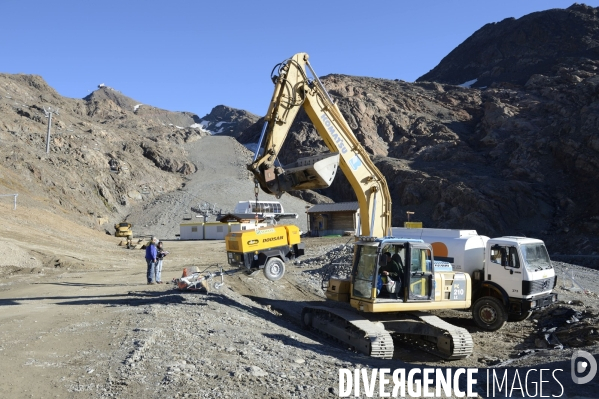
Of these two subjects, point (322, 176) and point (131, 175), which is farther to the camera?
point (131, 175)

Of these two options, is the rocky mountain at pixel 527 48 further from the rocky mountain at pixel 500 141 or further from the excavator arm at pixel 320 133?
the excavator arm at pixel 320 133

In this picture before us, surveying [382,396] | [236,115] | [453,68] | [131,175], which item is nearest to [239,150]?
[131,175]

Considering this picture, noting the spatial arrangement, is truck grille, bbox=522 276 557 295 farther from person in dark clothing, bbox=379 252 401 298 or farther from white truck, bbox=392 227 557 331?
person in dark clothing, bbox=379 252 401 298

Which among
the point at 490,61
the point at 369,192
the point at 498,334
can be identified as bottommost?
the point at 498,334

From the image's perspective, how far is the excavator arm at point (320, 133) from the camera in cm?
1108

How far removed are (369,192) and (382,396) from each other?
21.2 feet

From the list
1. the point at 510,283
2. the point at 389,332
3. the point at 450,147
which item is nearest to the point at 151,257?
the point at 389,332

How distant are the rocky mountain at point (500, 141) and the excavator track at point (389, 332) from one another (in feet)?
105

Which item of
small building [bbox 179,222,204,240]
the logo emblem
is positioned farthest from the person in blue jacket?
small building [bbox 179,222,204,240]

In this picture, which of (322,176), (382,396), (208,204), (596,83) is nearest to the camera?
(382,396)

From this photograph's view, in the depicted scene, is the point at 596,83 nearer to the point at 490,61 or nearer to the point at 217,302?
the point at 490,61

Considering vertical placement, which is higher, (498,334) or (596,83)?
(596,83)

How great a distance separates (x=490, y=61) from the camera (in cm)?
9881

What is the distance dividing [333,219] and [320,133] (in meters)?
35.7
